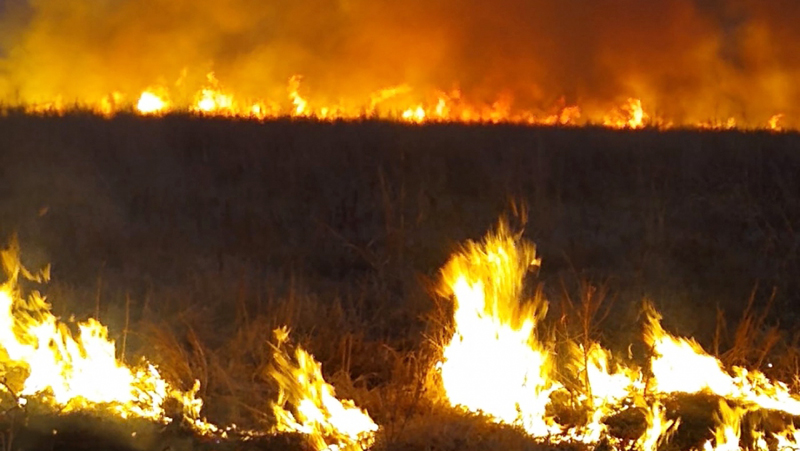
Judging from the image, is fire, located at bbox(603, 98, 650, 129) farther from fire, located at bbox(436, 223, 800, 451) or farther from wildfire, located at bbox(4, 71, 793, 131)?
fire, located at bbox(436, 223, 800, 451)

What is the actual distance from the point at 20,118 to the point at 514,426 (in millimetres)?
10687

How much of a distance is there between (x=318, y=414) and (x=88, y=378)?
60.6 inches

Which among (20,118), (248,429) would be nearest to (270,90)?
(20,118)

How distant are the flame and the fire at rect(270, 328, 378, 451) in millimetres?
443

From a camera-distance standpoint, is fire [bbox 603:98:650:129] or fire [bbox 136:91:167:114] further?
fire [bbox 603:98:650:129]

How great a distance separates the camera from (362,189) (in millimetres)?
12320

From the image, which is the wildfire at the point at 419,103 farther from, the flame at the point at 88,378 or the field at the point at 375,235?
the flame at the point at 88,378

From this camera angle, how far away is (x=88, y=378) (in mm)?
5852

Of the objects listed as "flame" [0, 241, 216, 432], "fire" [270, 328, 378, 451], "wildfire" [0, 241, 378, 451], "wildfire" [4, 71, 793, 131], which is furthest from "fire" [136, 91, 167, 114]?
"fire" [270, 328, 378, 451]

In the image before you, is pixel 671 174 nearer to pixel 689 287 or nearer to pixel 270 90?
pixel 689 287

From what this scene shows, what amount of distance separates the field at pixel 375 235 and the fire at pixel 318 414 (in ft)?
0.59

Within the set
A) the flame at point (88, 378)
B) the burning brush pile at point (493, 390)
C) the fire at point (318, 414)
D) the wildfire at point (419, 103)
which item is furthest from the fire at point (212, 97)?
the fire at point (318, 414)

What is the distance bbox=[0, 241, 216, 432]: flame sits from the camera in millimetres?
5617

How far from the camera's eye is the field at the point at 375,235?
6555 mm
